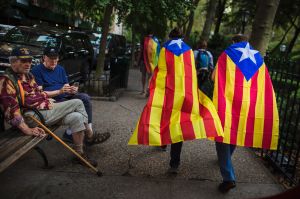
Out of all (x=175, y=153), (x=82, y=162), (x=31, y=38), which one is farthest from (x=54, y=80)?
(x=31, y=38)

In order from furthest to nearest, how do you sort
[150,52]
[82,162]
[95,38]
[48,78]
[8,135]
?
[95,38]
[150,52]
[48,78]
[82,162]
[8,135]

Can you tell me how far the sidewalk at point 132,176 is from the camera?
13.5 ft

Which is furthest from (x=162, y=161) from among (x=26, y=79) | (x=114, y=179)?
(x=26, y=79)

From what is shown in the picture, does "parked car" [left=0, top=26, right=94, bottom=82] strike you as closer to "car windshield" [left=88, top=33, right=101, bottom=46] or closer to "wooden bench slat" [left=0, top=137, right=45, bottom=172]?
"car windshield" [left=88, top=33, right=101, bottom=46]

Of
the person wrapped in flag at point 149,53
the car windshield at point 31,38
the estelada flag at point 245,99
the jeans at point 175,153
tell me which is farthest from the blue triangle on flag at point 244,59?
the car windshield at point 31,38

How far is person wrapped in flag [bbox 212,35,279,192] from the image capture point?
443cm

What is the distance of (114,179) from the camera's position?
4.49 metres

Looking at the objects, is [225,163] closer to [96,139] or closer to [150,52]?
[96,139]

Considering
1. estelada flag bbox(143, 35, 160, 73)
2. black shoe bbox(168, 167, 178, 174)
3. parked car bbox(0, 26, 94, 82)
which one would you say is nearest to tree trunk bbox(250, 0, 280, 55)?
black shoe bbox(168, 167, 178, 174)

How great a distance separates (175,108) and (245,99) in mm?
860

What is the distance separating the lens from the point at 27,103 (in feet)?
14.6

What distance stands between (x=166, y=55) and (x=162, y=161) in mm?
1547

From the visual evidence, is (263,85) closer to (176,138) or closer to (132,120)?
(176,138)

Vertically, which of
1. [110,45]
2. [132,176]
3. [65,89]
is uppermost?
[110,45]
